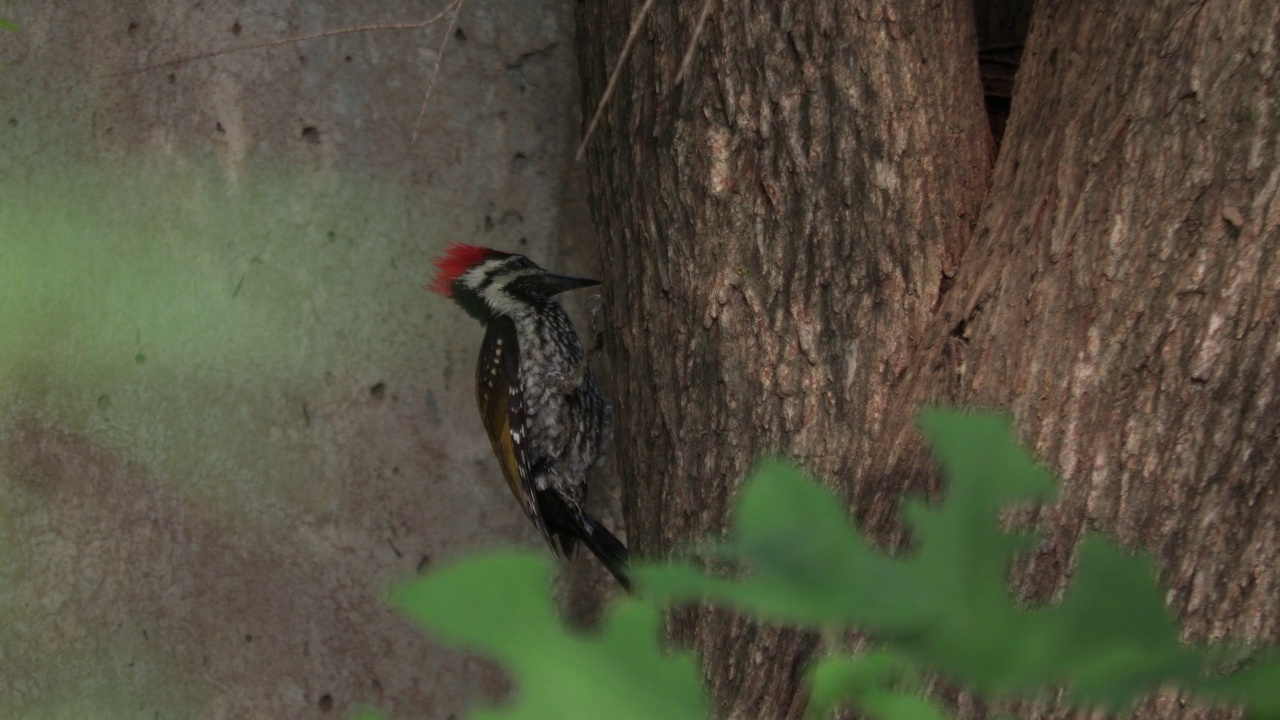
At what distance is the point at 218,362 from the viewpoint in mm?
3447

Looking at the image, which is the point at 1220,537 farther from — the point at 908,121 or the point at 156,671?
the point at 156,671

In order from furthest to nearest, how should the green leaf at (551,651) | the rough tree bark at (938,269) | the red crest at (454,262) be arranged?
1. the red crest at (454,262)
2. the rough tree bark at (938,269)
3. the green leaf at (551,651)

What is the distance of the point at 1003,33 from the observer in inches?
112

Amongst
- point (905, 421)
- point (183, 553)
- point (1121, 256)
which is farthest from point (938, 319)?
point (183, 553)

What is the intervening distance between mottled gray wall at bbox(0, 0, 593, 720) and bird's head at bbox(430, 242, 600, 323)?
0.75 feet

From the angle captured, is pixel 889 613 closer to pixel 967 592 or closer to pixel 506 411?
pixel 967 592

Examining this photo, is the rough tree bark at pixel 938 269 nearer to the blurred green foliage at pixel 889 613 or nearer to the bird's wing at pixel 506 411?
the bird's wing at pixel 506 411

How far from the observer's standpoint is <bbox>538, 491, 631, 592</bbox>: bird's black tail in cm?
336

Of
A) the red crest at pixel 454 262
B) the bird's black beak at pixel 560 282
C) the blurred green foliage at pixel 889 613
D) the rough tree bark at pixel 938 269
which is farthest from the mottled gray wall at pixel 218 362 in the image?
the blurred green foliage at pixel 889 613

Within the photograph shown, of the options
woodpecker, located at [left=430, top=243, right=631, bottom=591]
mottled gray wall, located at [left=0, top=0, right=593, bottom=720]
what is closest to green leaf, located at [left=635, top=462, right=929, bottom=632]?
woodpecker, located at [left=430, top=243, right=631, bottom=591]

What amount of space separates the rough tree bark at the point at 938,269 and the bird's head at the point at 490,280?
2.76 ft

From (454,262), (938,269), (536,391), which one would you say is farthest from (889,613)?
(536,391)

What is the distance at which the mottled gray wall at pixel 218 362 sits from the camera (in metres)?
3.39

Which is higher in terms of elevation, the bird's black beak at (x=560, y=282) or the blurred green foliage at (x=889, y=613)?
the blurred green foliage at (x=889, y=613)
